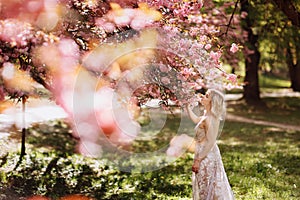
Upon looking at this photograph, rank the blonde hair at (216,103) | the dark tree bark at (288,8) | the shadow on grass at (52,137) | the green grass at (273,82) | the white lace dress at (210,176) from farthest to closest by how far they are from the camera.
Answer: the green grass at (273,82), the shadow on grass at (52,137), the dark tree bark at (288,8), the white lace dress at (210,176), the blonde hair at (216,103)

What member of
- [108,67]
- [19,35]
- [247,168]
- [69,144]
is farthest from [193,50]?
[69,144]

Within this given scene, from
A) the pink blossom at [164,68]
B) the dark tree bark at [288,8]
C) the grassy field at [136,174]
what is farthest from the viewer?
the dark tree bark at [288,8]

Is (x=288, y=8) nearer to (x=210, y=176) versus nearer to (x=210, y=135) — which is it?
(x=210, y=135)

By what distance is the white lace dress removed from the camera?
7.44 metres

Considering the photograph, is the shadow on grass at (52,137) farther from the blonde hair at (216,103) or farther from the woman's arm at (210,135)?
the blonde hair at (216,103)

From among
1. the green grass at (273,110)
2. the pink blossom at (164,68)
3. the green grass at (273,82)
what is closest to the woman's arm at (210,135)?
the pink blossom at (164,68)

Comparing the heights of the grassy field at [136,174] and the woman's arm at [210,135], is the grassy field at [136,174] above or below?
below

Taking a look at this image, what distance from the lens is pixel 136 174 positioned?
443 inches

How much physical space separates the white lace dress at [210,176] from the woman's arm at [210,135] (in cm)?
7

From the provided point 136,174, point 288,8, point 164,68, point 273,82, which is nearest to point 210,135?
point 164,68

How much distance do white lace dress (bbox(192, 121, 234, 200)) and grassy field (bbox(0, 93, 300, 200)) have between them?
1.77 metres

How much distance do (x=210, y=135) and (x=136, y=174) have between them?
4.32 meters

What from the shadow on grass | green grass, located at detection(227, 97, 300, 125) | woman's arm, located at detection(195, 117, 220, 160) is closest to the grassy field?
the shadow on grass

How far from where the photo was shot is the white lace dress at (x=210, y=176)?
7438 millimetres
